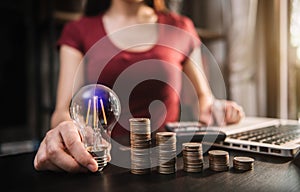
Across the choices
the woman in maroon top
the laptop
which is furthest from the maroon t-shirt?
the laptop

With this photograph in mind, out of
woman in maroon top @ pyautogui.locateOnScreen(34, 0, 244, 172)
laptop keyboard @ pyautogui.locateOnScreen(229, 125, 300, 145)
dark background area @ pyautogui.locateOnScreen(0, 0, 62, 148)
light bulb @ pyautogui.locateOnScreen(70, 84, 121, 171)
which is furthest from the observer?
dark background area @ pyautogui.locateOnScreen(0, 0, 62, 148)

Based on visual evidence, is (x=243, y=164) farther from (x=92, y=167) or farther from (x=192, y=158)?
(x=92, y=167)

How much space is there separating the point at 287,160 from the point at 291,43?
1.41 meters

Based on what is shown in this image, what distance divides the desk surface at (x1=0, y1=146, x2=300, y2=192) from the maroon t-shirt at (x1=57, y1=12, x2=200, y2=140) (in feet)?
1.69

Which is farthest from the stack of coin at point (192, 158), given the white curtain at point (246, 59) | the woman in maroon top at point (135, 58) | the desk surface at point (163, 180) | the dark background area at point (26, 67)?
the white curtain at point (246, 59)

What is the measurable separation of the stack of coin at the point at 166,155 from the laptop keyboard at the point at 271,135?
257 mm

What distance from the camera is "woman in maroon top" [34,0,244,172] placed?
3.69 feet

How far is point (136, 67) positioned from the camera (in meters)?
1.16

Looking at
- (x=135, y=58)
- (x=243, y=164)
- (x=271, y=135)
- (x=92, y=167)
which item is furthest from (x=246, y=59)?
(x=92, y=167)

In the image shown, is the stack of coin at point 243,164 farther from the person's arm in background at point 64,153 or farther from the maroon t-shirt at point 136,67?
the maroon t-shirt at point 136,67

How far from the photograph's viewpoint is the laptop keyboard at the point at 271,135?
0.71m

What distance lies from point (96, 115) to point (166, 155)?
0.53 ft

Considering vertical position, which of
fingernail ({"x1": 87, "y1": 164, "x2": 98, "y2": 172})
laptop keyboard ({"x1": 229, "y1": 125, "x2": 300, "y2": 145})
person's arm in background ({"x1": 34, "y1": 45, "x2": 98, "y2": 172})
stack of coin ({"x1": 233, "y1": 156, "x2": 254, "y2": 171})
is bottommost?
laptop keyboard ({"x1": 229, "y1": 125, "x2": 300, "y2": 145})

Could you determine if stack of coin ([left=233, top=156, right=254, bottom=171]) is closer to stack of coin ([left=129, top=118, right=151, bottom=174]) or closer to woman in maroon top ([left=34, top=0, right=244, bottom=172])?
stack of coin ([left=129, top=118, right=151, bottom=174])
